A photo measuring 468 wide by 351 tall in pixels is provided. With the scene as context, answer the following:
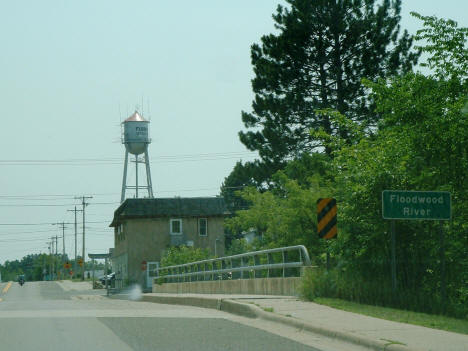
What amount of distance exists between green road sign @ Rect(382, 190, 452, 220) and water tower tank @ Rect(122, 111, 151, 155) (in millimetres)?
72819

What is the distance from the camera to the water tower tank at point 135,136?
3438 inches

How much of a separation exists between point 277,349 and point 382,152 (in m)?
8.29

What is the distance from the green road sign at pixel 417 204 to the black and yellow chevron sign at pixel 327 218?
6.73 feet

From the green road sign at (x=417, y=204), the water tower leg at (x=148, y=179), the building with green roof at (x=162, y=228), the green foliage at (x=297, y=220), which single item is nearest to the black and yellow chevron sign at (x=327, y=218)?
the green road sign at (x=417, y=204)

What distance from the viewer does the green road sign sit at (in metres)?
15.6

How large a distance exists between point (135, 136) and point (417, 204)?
73299mm

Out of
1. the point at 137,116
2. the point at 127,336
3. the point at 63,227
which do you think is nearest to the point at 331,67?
the point at 127,336

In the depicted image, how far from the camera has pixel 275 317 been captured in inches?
549

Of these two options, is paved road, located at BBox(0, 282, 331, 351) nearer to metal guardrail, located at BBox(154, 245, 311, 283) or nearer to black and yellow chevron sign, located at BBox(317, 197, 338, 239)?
black and yellow chevron sign, located at BBox(317, 197, 338, 239)

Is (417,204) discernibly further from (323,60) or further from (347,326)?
(323,60)

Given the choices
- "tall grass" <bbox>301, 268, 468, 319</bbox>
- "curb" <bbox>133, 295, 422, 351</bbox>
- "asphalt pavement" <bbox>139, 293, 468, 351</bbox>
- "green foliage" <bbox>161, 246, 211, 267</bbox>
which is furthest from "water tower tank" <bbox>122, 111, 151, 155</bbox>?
"tall grass" <bbox>301, 268, 468, 319</bbox>

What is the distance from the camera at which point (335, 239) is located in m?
17.8

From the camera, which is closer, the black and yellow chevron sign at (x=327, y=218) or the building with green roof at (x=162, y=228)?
the black and yellow chevron sign at (x=327, y=218)

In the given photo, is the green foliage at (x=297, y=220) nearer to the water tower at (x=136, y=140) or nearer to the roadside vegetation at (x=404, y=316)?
the roadside vegetation at (x=404, y=316)
